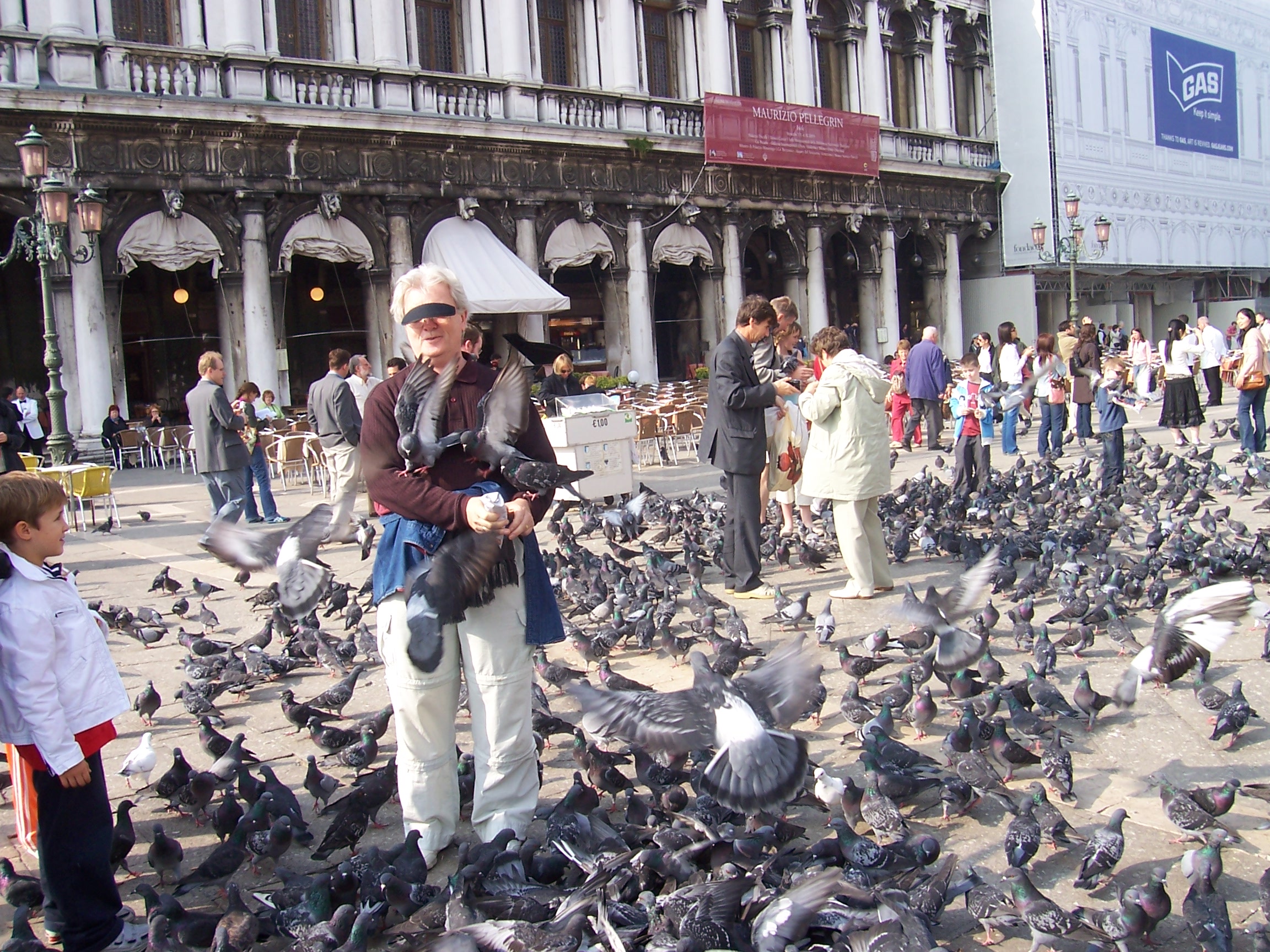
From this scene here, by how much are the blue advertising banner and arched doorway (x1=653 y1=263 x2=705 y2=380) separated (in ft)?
54.3

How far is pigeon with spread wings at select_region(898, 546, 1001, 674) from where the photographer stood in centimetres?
466

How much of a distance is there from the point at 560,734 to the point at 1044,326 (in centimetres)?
3147

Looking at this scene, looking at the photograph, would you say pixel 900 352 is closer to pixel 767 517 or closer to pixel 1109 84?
pixel 767 517

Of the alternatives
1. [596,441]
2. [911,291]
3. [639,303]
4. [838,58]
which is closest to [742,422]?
[596,441]

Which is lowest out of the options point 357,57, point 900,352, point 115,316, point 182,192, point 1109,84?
point 900,352

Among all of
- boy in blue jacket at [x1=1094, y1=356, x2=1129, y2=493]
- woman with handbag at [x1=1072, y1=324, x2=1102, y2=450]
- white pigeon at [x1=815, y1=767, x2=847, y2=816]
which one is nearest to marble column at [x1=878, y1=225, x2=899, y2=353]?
woman with handbag at [x1=1072, y1=324, x2=1102, y2=450]

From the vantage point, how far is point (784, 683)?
141 inches

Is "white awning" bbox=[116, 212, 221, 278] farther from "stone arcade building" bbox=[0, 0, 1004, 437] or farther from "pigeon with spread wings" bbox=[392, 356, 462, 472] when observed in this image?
"pigeon with spread wings" bbox=[392, 356, 462, 472]

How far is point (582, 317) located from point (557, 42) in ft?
20.1

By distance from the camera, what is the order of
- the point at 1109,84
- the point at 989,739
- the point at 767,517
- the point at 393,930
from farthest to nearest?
the point at 1109,84 → the point at 767,517 → the point at 989,739 → the point at 393,930

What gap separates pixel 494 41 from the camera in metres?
20.4

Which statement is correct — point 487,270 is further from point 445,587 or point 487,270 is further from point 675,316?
point 445,587

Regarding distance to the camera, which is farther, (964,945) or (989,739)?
(989,739)

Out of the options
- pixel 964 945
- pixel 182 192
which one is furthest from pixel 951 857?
pixel 182 192
